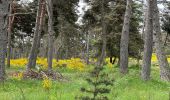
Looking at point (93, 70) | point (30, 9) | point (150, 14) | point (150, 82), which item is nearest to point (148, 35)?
point (150, 14)

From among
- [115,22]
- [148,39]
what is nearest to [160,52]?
[148,39]

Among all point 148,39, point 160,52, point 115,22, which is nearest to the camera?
point 148,39

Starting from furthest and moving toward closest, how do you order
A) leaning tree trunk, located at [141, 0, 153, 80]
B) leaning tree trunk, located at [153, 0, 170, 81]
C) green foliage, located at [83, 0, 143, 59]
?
green foliage, located at [83, 0, 143, 59]
leaning tree trunk, located at [153, 0, 170, 81]
leaning tree trunk, located at [141, 0, 153, 80]

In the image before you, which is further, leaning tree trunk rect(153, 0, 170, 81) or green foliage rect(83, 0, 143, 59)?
green foliage rect(83, 0, 143, 59)

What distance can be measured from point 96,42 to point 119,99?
2849 cm

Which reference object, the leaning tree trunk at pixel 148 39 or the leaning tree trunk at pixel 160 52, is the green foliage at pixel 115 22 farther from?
the leaning tree trunk at pixel 148 39

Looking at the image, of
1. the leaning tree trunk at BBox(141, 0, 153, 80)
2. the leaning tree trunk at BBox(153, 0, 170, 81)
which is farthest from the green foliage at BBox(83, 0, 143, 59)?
the leaning tree trunk at BBox(141, 0, 153, 80)

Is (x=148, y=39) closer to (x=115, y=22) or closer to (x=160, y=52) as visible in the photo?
(x=160, y=52)

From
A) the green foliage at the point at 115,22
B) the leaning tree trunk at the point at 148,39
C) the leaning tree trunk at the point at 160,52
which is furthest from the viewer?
the green foliage at the point at 115,22

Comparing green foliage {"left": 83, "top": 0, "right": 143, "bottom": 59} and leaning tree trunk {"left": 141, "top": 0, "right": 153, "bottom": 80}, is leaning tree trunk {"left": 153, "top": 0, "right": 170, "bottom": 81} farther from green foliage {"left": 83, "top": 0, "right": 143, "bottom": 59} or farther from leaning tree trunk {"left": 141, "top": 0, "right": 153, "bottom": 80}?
green foliage {"left": 83, "top": 0, "right": 143, "bottom": 59}

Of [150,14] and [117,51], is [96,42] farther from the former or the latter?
[150,14]

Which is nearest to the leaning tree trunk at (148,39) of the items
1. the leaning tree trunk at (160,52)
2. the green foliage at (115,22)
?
the leaning tree trunk at (160,52)

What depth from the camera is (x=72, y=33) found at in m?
44.0

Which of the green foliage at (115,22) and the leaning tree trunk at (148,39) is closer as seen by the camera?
the leaning tree trunk at (148,39)
